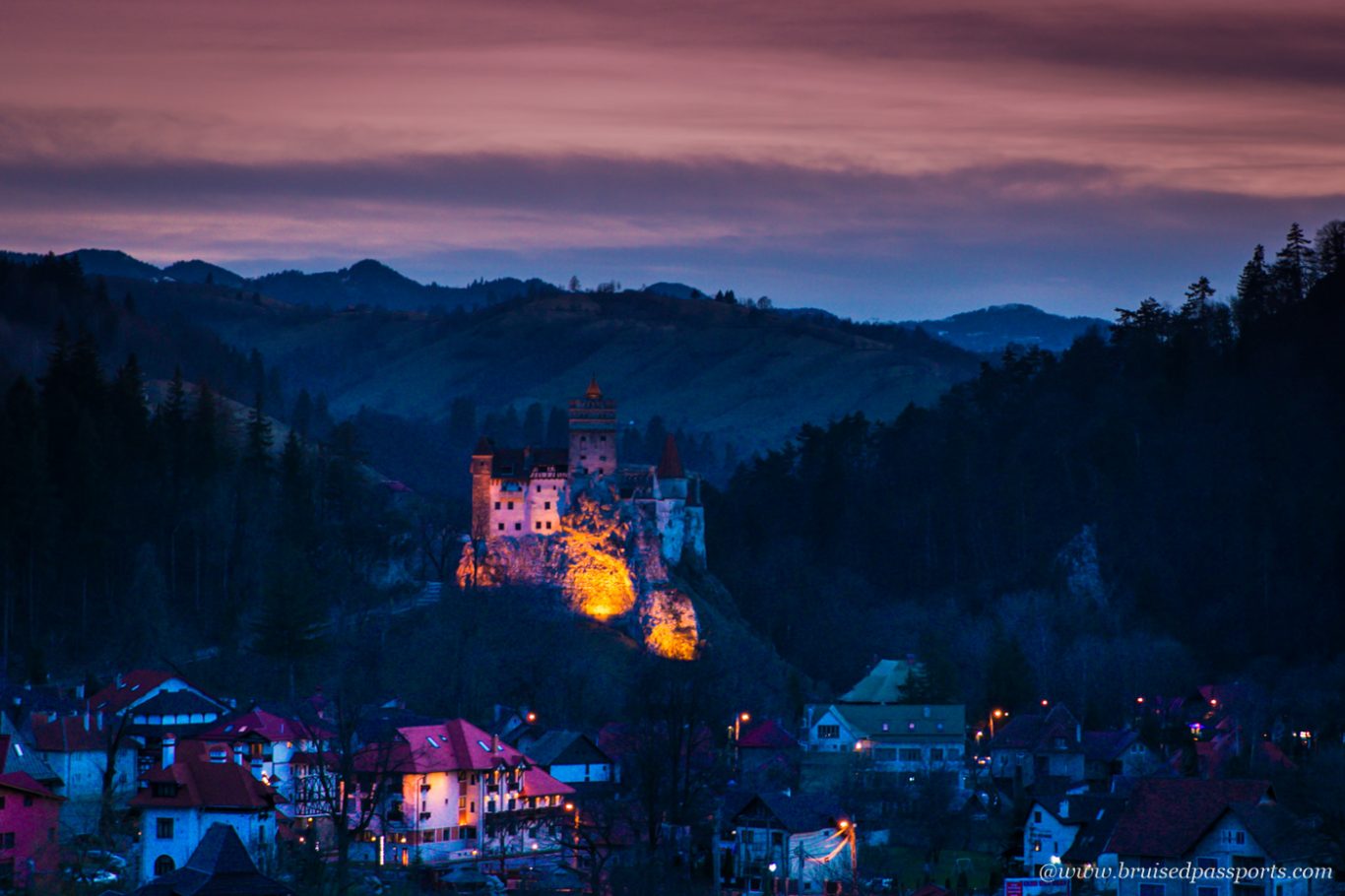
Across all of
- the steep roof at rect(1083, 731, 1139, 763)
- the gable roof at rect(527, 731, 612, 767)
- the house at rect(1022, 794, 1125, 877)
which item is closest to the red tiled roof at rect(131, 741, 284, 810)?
the gable roof at rect(527, 731, 612, 767)

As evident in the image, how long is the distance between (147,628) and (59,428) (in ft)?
59.6

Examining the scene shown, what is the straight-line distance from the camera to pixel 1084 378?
152875 millimetres

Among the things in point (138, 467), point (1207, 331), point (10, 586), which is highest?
point (1207, 331)

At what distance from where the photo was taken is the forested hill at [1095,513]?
126688 mm

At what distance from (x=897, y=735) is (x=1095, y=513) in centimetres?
4442

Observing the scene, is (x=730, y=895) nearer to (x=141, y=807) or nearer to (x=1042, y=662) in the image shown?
(x=141, y=807)

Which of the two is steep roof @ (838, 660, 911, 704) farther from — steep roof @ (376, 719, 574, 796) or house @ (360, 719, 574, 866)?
house @ (360, 719, 574, 866)

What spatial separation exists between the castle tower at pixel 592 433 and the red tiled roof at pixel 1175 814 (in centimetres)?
6960

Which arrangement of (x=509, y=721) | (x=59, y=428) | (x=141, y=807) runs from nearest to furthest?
1. (x=141, y=807)
2. (x=509, y=721)
3. (x=59, y=428)

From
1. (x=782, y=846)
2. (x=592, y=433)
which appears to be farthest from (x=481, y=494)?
(x=782, y=846)

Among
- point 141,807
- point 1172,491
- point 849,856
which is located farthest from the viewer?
point 1172,491

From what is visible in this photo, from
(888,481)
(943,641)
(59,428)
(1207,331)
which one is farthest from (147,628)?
(1207,331)

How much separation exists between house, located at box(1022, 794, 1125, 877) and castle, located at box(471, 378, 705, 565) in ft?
187

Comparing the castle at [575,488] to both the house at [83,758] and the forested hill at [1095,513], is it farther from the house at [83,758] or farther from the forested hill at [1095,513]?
the house at [83,758]
